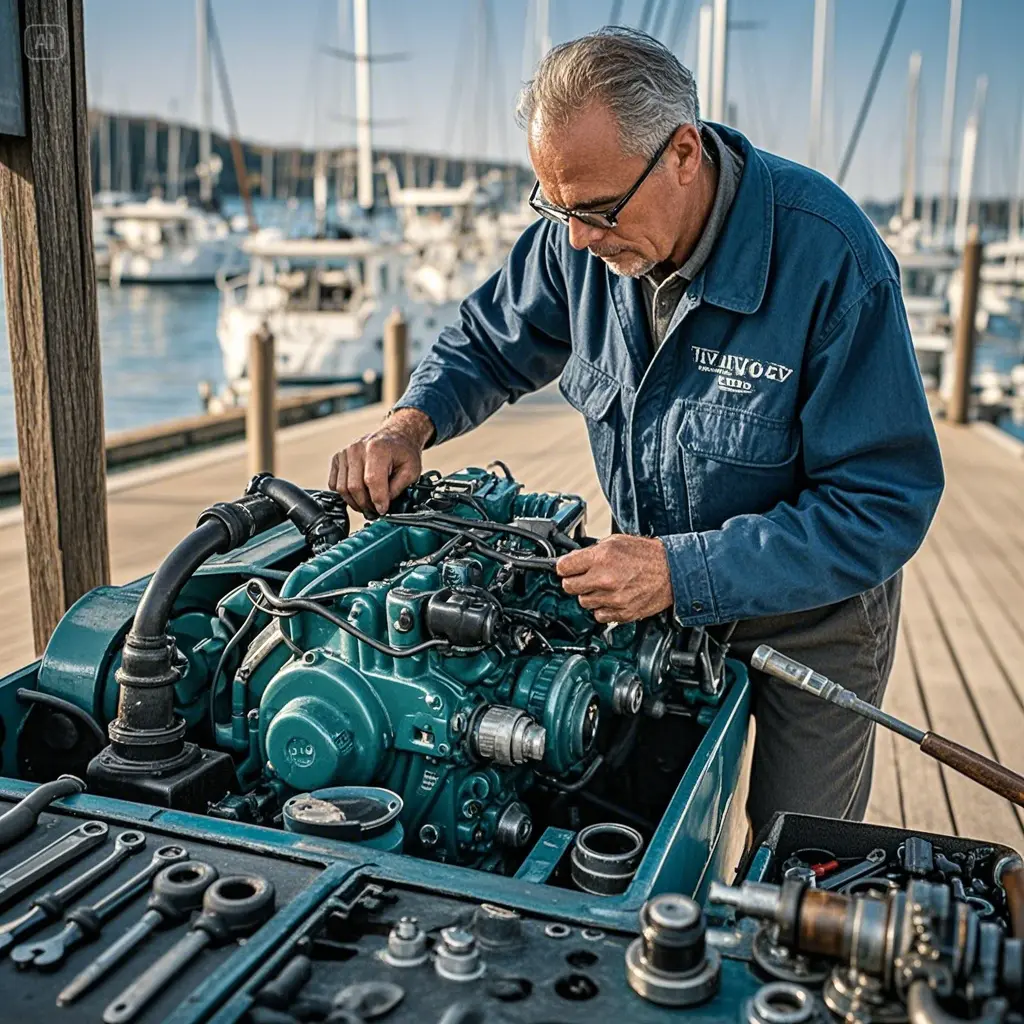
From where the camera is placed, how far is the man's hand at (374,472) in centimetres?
209

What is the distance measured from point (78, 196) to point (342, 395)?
11761 millimetres

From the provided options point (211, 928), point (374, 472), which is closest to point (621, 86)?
point (374, 472)

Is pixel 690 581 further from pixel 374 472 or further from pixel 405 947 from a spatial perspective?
pixel 405 947

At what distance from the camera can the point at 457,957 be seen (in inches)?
44.3

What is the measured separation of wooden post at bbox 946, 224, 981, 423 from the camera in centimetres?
886

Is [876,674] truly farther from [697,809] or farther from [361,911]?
[361,911]

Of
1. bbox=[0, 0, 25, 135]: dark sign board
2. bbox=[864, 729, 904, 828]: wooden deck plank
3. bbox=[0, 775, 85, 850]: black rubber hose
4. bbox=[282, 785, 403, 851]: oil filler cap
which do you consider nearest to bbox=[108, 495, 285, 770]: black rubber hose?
bbox=[0, 775, 85, 850]: black rubber hose

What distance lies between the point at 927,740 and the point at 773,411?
572mm

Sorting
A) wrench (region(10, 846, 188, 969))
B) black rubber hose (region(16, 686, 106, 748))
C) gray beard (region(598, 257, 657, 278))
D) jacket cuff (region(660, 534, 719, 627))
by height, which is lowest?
black rubber hose (region(16, 686, 106, 748))

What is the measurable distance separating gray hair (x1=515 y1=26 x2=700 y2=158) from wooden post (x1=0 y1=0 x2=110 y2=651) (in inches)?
40.2

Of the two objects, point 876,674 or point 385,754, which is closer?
point 385,754

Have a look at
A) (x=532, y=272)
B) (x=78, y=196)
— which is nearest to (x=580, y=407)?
(x=532, y=272)

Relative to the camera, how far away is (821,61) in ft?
47.5

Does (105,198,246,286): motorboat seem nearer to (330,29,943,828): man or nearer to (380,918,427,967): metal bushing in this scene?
(330,29,943,828): man
